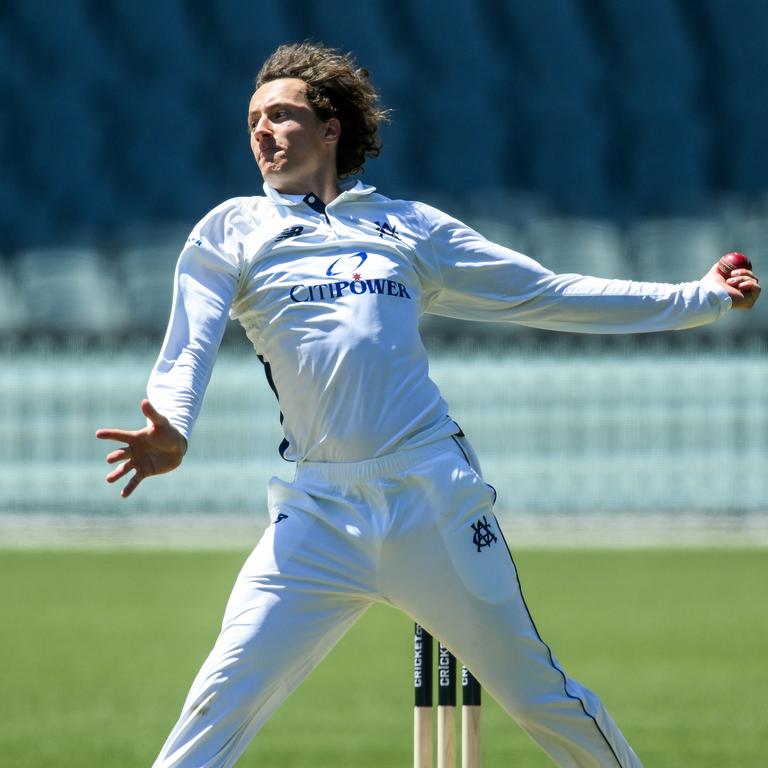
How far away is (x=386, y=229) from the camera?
389cm

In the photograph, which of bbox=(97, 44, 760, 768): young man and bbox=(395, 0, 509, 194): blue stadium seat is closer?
bbox=(97, 44, 760, 768): young man

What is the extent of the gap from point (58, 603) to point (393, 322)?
7.22 m

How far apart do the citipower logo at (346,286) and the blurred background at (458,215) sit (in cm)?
1078

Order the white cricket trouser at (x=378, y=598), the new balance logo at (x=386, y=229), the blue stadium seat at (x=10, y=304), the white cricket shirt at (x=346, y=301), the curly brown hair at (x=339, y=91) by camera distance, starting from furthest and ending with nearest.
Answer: the blue stadium seat at (x=10, y=304), the curly brown hair at (x=339, y=91), the new balance logo at (x=386, y=229), the white cricket shirt at (x=346, y=301), the white cricket trouser at (x=378, y=598)

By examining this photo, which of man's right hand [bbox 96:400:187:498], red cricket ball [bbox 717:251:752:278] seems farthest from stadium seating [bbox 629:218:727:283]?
man's right hand [bbox 96:400:187:498]

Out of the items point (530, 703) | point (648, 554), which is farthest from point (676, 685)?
point (648, 554)

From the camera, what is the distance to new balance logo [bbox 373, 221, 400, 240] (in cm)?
388

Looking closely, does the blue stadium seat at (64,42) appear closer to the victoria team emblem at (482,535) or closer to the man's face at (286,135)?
the man's face at (286,135)

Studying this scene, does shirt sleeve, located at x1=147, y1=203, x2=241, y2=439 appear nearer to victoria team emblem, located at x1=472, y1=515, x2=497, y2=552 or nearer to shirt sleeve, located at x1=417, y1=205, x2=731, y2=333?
shirt sleeve, located at x1=417, y1=205, x2=731, y2=333

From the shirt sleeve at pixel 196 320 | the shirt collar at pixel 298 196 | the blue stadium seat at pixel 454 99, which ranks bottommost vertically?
the shirt sleeve at pixel 196 320

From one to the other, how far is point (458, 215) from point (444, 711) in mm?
14049

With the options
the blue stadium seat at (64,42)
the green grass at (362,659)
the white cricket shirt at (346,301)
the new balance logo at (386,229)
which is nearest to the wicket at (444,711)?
the white cricket shirt at (346,301)

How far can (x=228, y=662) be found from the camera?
3.49m

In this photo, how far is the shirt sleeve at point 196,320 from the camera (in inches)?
138
